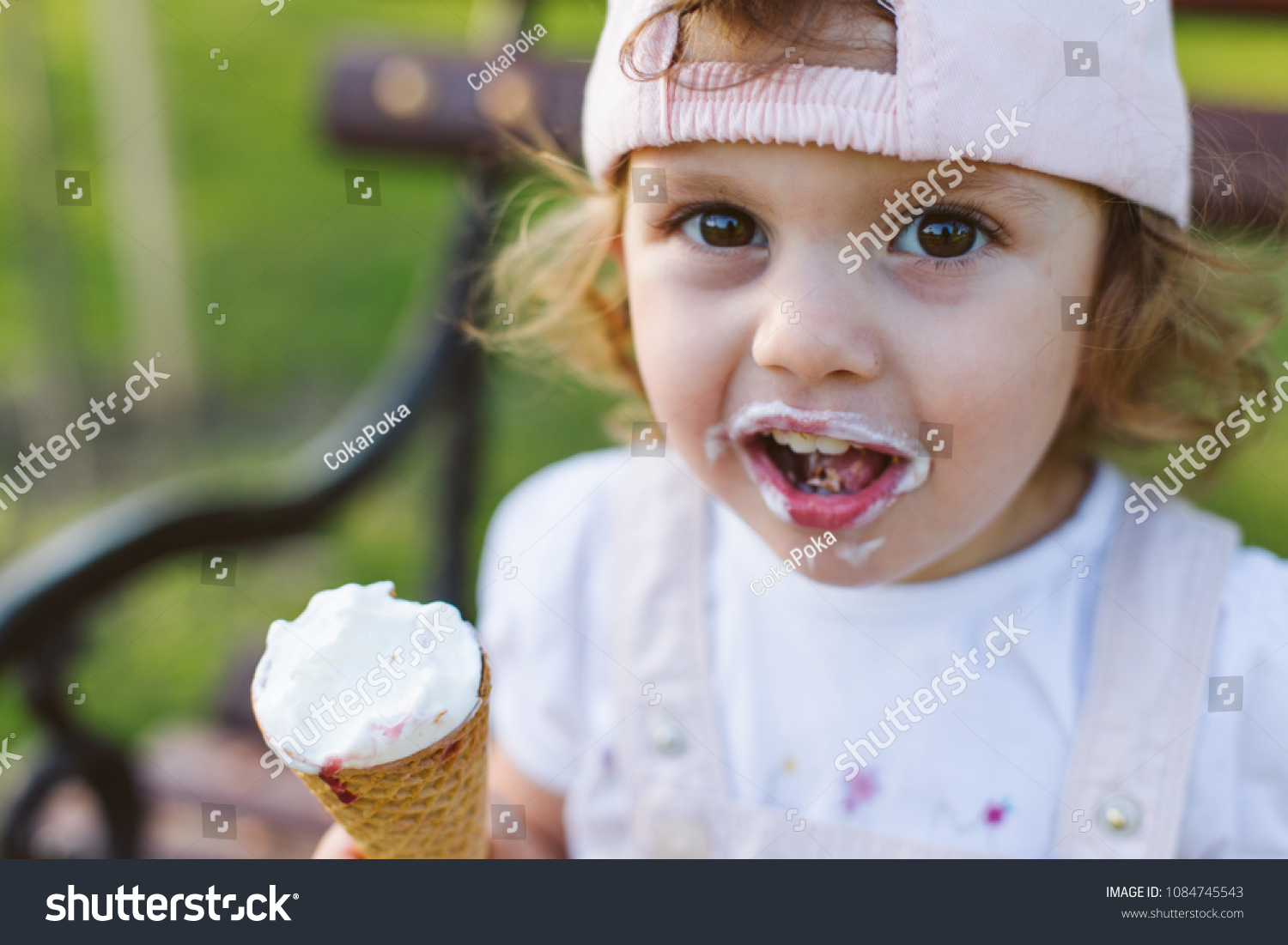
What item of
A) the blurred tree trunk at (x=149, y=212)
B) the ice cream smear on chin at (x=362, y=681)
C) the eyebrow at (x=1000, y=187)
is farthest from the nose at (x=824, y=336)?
the blurred tree trunk at (x=149, y=212)

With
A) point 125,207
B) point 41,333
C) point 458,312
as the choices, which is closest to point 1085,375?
point 458,312

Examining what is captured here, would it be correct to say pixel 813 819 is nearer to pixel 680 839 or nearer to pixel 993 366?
pixel 680 839

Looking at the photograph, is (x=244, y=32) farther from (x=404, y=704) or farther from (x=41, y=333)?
(x=404, y=704)

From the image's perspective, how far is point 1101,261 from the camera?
0.94 m

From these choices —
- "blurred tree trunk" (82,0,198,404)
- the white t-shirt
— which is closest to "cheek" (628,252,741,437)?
the white t-shirt

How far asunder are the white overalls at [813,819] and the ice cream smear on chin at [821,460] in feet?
0.82

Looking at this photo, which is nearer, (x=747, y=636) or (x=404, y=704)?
(x=404, y=704)

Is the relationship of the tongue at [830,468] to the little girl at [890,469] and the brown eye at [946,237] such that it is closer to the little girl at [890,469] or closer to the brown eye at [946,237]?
the little girl at [890,469]

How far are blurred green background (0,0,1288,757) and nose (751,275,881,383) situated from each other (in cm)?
44

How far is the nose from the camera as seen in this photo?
809 mm

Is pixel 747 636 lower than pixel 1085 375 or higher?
lower

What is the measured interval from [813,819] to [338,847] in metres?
0.41

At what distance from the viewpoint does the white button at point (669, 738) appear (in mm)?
1110

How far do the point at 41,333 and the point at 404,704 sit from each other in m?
2.01
